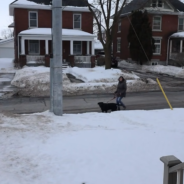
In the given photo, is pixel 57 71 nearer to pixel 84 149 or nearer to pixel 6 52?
pixel 84 149

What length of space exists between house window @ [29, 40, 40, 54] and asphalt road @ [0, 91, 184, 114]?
55.8 ft

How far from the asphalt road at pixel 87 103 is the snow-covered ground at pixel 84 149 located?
432 centimetres

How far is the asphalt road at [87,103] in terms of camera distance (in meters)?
12.8

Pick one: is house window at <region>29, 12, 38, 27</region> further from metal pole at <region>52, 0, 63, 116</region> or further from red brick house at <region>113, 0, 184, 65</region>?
metal pole at <region>52, 0, 63, 116</region>

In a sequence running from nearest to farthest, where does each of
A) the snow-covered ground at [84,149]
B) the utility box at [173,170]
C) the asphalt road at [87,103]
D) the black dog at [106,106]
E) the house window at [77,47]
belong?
the utility box at [173,170] → the snow-covered ground at [84,149] → the black dog at [106,106] → the asphalt road at [87,103] → the house window at [77,47]

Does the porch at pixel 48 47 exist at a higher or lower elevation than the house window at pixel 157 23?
lower

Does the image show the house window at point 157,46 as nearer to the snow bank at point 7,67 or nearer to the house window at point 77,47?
the house window at point 77,47

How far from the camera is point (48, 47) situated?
30.7 meters

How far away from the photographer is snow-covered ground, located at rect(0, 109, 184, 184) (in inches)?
183

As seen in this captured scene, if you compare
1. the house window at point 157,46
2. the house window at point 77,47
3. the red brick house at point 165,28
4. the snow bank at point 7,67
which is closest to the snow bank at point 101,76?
the snow bank at point 7,67

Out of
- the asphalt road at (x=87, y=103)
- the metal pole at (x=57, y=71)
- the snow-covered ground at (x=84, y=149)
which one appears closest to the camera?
the snow-covered ground at (x=84, y=149)

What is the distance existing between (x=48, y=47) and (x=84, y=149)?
26072mm

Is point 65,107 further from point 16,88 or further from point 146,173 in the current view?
point 146,173

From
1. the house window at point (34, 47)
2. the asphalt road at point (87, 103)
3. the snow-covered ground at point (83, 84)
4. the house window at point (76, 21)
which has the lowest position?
the asphalt road at point (87, 103)
